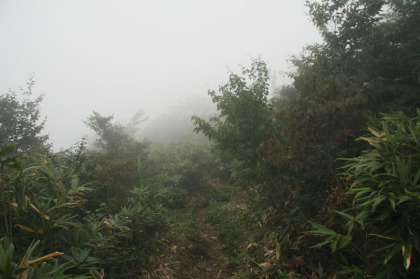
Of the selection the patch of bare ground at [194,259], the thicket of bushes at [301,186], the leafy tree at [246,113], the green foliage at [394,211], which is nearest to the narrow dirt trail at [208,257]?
the patch of bare ground at [194,259]

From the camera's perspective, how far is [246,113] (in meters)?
4.91

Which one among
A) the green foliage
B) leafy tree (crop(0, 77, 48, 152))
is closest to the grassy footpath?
the green foliage

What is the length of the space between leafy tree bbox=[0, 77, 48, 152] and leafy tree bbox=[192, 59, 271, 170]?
23.5 ft

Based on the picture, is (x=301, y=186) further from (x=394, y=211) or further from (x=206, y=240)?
(x=206, y=240)

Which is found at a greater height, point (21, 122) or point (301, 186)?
point (21, 122)

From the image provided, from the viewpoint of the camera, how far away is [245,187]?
21.3 ft

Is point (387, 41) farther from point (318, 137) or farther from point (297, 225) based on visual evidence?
point (297, 225)

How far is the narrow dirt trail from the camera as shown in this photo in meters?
3.71

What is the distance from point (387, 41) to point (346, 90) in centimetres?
217

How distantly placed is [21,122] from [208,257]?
8.96 m

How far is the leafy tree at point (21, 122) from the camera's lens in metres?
8.06

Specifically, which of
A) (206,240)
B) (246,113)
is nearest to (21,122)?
(206,240)

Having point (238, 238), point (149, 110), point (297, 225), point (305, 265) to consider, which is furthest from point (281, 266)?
point (149, 110)

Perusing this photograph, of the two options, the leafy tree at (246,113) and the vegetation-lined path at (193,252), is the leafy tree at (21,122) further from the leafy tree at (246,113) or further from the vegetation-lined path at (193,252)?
the leafy tree at (246,113)
